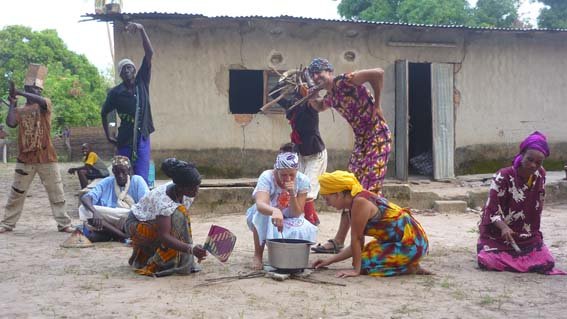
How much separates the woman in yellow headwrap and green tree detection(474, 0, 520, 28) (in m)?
20.4

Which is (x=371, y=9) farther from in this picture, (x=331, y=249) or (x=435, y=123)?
(x=331, y=249)

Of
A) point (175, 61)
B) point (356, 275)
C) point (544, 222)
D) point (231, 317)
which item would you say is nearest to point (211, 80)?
point (175, 61)

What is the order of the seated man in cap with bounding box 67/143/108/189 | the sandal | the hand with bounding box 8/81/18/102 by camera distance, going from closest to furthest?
the sandal, the hand with bounding box 8/81/18/102, the seated man in cap with bounding box 67/143/108/189

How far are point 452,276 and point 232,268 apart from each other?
1.66 meters

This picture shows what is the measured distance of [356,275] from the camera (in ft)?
15.4

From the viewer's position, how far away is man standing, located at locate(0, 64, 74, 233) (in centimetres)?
680

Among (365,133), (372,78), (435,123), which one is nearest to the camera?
(372,78)

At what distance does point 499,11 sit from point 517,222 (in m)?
20.4

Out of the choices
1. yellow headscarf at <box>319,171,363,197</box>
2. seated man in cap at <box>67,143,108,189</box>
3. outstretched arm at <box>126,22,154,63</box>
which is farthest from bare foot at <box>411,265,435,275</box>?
seated man in cap at <box>67,143,108,189</box>

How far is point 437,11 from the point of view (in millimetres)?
22188

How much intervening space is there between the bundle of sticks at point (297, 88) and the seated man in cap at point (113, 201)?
1513mm

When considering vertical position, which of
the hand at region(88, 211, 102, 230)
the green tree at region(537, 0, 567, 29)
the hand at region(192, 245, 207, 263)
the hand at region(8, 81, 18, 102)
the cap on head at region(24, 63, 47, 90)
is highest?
the green tree at region(537, 0, 567, 29)

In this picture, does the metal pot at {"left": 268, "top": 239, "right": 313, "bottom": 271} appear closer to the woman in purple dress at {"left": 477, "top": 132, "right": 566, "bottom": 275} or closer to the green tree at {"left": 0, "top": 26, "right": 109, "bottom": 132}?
the woman in purple dress at {"left": 477, "top": 132, "right": 566, "bottom": 275}

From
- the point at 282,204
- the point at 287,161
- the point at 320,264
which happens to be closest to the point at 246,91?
the point at 282,204
